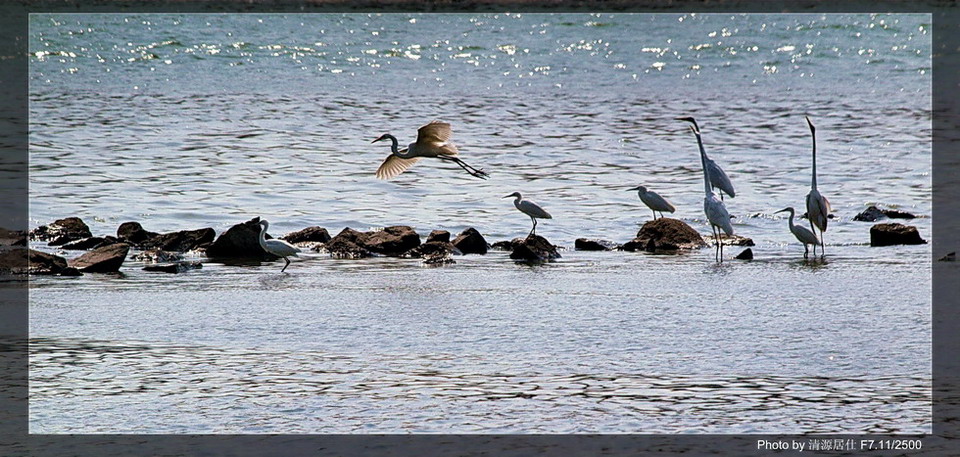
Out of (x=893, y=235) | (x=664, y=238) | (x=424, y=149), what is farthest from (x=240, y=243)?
(x=893, y=235)

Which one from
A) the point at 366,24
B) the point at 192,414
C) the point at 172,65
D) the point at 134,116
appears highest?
the point at 366,24

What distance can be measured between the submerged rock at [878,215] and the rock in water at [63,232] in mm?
7016

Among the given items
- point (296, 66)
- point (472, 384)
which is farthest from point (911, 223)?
point (296, 66)

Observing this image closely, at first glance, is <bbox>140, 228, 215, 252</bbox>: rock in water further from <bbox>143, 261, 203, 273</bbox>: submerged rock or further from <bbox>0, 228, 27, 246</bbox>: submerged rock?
<bbox>0, 228, 27, 246</bbox>: submerged rock

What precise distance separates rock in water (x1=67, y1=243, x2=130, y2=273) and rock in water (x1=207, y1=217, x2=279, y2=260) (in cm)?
96

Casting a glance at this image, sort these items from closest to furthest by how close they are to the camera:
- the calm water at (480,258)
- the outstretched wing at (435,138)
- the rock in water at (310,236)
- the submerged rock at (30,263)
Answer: the calm water at (480,258)
the submerged rock at (30,263)
the rock in water at (310,236)
the outstretched wing at (435,138)

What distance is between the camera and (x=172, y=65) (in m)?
26.3

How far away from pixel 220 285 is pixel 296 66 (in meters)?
19.8

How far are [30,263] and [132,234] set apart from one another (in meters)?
1.84

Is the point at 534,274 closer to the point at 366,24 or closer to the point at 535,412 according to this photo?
the point at 535,412

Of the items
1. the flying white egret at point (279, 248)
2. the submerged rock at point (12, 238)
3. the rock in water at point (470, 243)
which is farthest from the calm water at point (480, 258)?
the submerged rock at point (12, 238)

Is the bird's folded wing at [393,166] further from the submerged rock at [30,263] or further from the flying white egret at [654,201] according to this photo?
the submerged rock at [30,263]

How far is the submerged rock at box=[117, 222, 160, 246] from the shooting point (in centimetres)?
948

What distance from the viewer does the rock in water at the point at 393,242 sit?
30.0 ft
